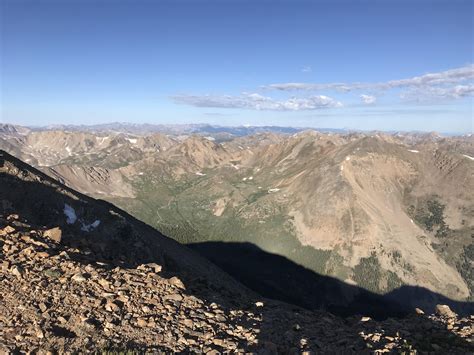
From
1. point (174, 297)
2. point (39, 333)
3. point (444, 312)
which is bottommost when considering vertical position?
point (444, 312)

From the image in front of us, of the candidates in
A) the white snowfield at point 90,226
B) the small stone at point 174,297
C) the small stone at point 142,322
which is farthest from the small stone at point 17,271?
the white snowfield at point 90,226

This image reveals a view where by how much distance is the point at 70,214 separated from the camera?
68250mm

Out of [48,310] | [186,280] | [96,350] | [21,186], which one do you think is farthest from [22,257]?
[21,186]

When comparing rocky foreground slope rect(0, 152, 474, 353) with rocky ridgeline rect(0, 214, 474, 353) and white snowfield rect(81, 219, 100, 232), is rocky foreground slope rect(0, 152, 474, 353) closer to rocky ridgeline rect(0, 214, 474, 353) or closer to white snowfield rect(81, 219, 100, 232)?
rocky ridgeline rect(0, 214, 474, 353)

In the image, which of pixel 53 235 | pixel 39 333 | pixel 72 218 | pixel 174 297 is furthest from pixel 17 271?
pixel 72 218

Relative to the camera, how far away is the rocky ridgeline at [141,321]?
714 inches

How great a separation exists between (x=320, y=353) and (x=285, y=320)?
15.6ft

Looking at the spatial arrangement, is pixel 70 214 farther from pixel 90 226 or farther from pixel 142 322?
pixel 142 322

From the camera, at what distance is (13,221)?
29484 millimetres

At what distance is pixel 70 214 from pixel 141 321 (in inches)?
2140

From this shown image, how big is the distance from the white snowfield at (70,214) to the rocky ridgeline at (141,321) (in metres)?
41.7

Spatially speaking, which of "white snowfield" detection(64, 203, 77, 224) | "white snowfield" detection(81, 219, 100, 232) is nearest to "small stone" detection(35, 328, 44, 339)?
"white snowfield" detection(64, 203, 77, 224)

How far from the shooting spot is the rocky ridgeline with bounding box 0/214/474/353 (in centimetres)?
1812

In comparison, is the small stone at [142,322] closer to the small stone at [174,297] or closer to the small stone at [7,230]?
the small stone at [174,297]
